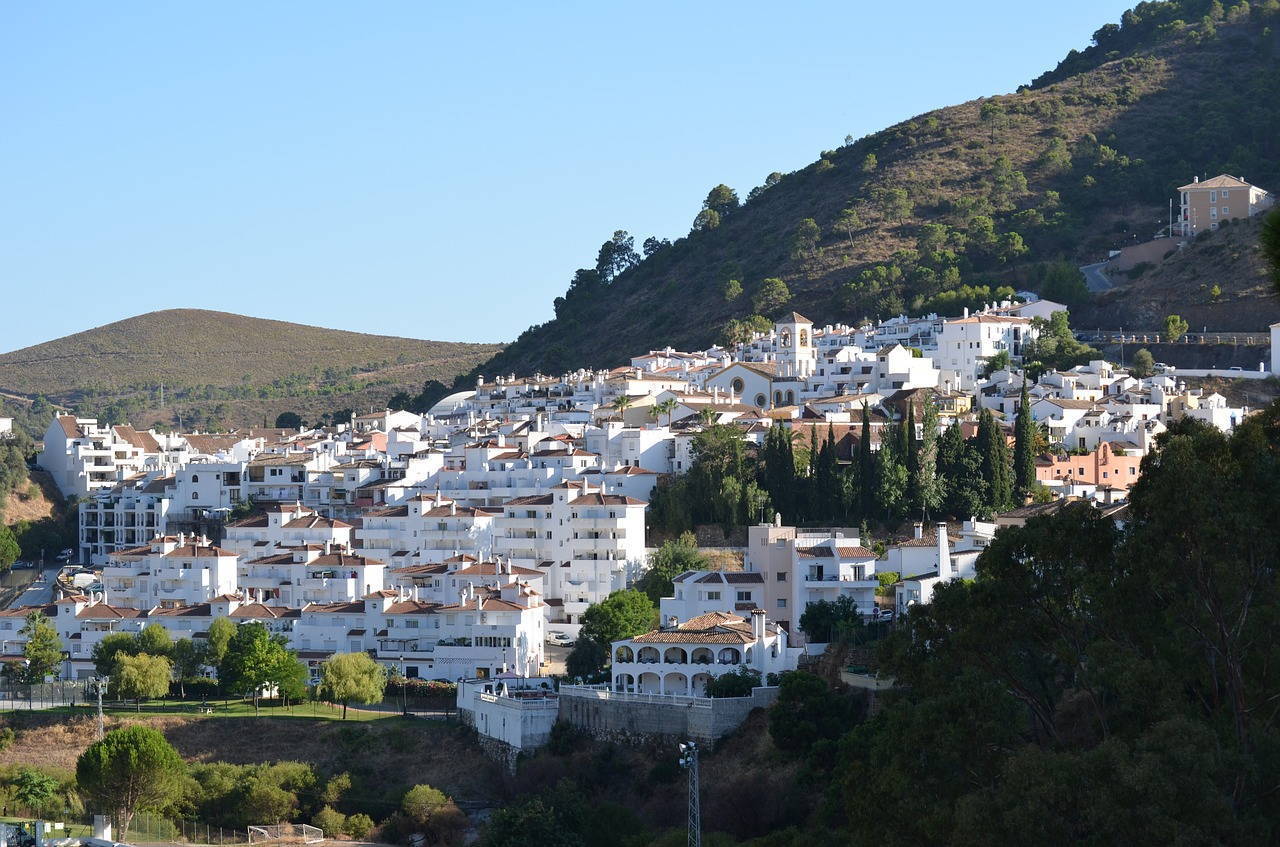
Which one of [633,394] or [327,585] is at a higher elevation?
[633,394]

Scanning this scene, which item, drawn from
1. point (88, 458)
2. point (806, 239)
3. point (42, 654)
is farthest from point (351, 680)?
point (806, 239)

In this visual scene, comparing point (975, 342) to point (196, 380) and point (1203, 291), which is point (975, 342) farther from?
point (196, 380)

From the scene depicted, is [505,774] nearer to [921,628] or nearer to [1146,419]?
[921,628]

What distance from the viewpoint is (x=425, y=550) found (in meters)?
69.5

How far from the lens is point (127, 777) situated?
50844 millimetres

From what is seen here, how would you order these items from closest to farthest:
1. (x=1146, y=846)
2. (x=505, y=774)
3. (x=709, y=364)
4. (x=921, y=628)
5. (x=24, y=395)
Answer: (x=1146, y=846) < (x=921, y=628) < (x=505, y=774) < (x=709, y=364) < (x=24, y=395)

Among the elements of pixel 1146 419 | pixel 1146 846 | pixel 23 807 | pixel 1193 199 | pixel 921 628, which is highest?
pixel 1193 199

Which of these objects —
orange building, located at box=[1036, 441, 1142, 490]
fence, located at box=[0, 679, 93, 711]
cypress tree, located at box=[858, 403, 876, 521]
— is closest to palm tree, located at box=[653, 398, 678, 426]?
cypress tree, located at box=[858, 403, 876, 521]

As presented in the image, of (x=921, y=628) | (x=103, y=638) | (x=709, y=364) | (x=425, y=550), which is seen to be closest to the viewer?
(x=921, y=628)

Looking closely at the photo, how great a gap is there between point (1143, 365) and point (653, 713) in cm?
4327

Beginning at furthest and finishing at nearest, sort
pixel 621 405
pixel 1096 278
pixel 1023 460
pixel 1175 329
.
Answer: pixel 1096 278
pixel 1175 329
pixel 621 405
pixel 1023 460

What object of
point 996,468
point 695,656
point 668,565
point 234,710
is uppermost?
point 996,468

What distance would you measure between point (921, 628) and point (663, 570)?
28132mm

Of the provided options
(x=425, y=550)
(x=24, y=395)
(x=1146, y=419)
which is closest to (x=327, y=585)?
(x=425, y=550)
